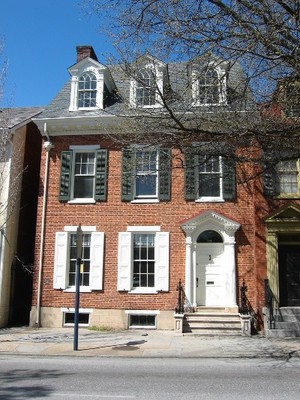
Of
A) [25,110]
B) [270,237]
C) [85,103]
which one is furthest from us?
[25,110]

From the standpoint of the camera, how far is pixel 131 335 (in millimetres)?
14148

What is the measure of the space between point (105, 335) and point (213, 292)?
4021 mm

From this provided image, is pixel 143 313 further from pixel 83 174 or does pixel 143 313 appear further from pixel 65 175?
pixel 65 175

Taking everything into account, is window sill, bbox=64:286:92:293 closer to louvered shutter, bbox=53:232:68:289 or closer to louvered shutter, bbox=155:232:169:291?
louvered shutter, bbox=53:232:68:289

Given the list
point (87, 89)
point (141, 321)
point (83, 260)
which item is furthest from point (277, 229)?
point (87, 89)

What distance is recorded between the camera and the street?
7.07m

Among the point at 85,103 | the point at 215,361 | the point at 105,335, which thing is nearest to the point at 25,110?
the point at 85,103

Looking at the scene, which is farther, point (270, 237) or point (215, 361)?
point (270, 237)

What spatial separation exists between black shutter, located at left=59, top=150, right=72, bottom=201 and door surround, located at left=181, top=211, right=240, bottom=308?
4.43 meters

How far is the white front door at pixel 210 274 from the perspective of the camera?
15602 millimetres

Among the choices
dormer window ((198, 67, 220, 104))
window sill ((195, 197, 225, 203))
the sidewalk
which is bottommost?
the sidewalk

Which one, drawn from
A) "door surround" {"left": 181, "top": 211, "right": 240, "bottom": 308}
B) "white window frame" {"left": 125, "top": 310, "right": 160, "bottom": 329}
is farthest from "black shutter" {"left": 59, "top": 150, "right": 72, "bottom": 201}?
"white window frame" {"left": 125, "top": 310, "right": 160, "bottom": 329}

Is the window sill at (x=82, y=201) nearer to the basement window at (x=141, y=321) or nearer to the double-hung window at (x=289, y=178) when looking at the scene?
the basement window at (x=141, y=321)

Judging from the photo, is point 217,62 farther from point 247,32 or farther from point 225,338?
point 225,338
